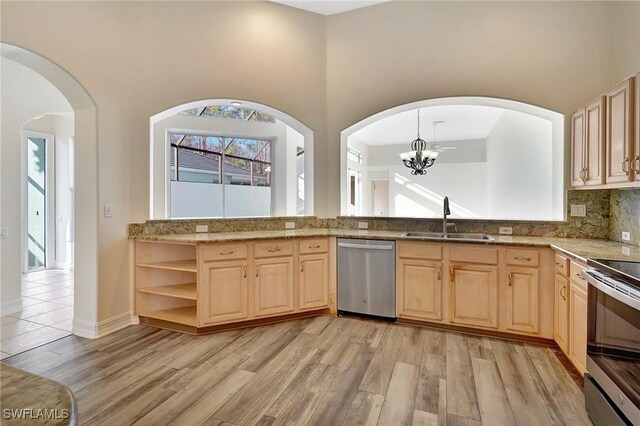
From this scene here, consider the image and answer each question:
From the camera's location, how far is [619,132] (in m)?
2.36

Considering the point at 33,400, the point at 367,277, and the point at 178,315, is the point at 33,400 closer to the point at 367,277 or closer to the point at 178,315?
the point at 178,315

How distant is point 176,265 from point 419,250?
238 centimetres

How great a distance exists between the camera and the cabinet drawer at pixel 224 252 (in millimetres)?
3078

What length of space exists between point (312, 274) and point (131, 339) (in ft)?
5.82

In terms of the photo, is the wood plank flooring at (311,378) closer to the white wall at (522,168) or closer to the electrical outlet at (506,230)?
the electrical outlet at (506,230)

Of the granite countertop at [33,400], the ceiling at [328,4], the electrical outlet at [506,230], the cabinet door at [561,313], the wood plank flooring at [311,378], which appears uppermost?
the ceiling at [328,4]

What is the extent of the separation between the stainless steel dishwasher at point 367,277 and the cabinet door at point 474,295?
1.90 ft

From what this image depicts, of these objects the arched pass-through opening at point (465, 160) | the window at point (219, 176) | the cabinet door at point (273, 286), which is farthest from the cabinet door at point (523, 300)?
the window at point (219, 176)

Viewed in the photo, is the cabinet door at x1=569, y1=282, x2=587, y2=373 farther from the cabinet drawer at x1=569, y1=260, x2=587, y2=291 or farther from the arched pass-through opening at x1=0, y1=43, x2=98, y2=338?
the arched pass-through opening at x1=0, y1=43, x2=98, y2=338

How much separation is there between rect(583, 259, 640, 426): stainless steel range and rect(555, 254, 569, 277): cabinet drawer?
1.79ft

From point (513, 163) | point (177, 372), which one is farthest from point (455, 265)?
point (513, 163)

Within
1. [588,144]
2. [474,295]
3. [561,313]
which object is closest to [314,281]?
[474,295]

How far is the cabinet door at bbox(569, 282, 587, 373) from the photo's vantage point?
2.20 meters

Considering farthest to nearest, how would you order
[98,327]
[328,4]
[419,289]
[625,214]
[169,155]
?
[169,155]
[328,4]
[419,289]
[98,327]
[625,214]
